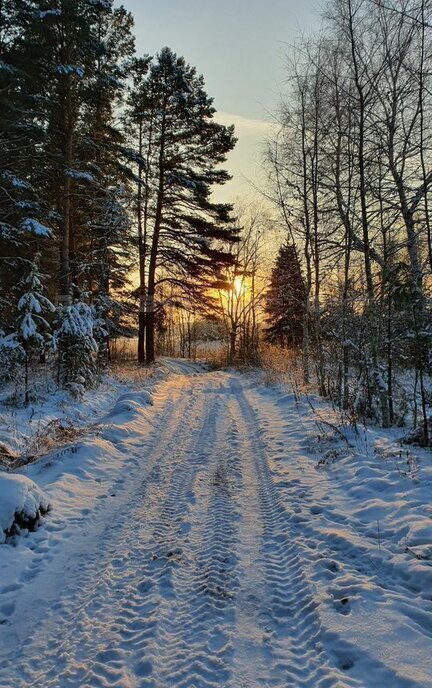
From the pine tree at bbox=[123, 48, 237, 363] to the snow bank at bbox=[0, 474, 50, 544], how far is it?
57.6 feet

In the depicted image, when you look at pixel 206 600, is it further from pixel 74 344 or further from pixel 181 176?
pixel 181 176

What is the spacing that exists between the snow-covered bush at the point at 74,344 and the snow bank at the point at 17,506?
23.1 feet

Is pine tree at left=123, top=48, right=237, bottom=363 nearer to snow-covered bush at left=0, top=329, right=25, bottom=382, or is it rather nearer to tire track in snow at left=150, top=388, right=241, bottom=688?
snow-covered bush at left=0, top=329, right=25, bottom=382

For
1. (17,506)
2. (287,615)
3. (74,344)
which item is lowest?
(287,615)

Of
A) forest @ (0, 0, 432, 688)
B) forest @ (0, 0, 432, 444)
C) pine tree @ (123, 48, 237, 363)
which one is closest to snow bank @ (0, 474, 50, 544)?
forest @ (0, 0, 432, 688)

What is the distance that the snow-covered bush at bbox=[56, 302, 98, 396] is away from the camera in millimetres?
11680

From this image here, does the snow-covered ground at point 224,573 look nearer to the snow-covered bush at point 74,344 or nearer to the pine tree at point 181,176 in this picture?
the snow-covered bush at point 74,344

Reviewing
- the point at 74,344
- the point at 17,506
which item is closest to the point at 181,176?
the point at 74,344

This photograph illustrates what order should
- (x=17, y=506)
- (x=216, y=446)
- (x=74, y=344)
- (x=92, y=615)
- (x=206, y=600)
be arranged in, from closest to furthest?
1. (x=92, y=615)
2. (x=206, y=600)
3. (x=17, y=506)
4. (x=216, y=446)
5. (x=74, y=344)

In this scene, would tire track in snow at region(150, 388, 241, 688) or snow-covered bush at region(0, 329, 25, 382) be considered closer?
tire track in snow at region(150, 388, 241, 688)

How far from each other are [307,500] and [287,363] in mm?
12934

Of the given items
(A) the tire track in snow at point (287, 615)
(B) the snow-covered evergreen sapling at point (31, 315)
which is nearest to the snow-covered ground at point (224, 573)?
(A) the tire track in snow at point (287, 615)

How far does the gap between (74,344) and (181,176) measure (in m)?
12.6

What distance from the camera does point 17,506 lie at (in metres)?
4.40
